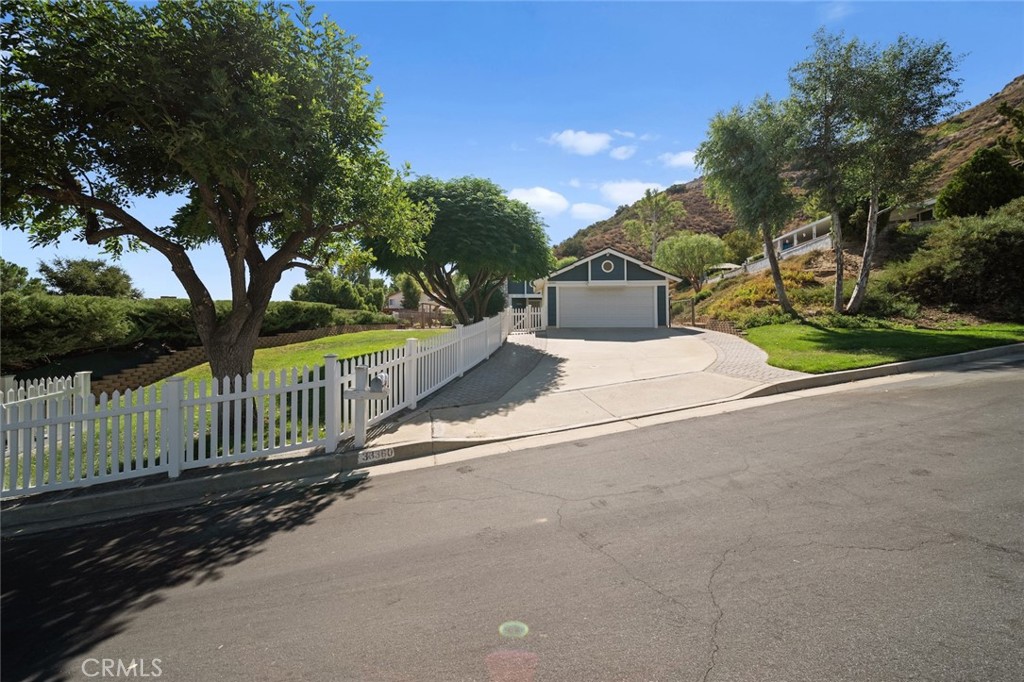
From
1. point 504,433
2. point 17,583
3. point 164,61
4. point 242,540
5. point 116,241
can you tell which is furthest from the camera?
point 116,241

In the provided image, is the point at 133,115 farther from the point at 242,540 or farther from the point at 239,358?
the point at 242,540

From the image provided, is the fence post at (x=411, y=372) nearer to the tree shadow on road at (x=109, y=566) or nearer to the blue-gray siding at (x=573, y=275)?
the tree shadow on road at (x=109, y=566)

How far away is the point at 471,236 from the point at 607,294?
39.8ft

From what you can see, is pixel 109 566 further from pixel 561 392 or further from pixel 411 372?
pixel 561 392

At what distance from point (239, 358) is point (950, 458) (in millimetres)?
10080

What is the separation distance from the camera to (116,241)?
9266mm

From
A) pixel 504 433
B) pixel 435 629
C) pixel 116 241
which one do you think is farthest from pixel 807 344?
pixel 116 241

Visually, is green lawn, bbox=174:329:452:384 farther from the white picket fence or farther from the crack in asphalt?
the crack in asphalt

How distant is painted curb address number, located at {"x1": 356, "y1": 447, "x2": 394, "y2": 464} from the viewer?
5844mm

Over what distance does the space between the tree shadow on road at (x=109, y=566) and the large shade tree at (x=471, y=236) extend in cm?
1165

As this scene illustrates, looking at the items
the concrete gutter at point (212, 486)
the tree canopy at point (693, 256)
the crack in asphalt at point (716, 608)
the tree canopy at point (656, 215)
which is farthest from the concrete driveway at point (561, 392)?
the tree canopy at point (656, 215)

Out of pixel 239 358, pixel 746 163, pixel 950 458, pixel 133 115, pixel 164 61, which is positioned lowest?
pixel 950 458

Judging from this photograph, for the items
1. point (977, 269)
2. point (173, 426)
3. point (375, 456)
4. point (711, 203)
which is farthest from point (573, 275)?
point (173, 426)

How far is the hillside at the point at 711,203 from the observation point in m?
46.1
